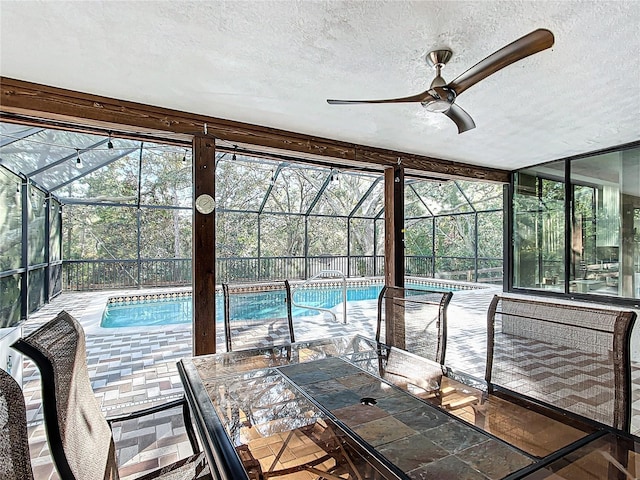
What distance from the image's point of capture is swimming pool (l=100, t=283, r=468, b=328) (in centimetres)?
256

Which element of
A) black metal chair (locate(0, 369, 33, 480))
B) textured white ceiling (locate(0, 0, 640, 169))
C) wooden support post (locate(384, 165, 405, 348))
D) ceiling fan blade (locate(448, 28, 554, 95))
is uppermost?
textured white ceiling (locate(0, 0, 640, 169))

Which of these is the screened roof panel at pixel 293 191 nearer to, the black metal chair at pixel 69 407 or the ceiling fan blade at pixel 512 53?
the ceiling fan blade at pixel 512 53

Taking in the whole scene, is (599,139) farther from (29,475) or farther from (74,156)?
(74,156)

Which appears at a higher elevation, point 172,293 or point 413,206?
point 413,206

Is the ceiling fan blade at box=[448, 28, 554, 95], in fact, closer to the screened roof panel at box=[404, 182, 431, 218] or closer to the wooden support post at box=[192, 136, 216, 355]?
the wooden support post at box=[192, 136, 216, 355]

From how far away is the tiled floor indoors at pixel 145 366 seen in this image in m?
2.31

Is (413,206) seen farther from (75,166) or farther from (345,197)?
(75,166)

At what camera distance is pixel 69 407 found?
1015 millimetres

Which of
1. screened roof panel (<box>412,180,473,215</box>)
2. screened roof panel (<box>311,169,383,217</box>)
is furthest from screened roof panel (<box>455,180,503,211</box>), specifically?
screened roof panel (<box>311,169,383,217</box>)

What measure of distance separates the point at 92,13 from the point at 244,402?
2068 millimetres

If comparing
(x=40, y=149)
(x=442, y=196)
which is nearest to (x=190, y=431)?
(x=40, y=149)

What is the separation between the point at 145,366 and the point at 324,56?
11.5 ft

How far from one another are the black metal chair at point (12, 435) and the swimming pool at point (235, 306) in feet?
5.47

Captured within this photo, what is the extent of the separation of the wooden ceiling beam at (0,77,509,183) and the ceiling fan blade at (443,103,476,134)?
5.59ft
